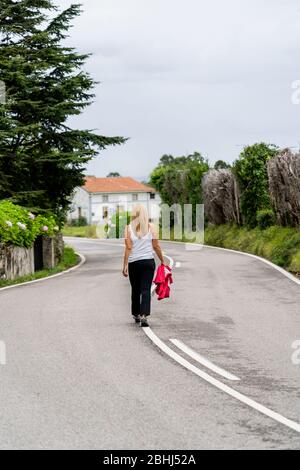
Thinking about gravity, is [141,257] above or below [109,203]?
below

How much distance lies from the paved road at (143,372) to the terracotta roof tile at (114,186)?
3558 inches

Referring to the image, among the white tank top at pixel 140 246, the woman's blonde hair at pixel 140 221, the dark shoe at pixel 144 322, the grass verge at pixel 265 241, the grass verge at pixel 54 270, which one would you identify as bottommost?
the grass verge at pixel 54 270

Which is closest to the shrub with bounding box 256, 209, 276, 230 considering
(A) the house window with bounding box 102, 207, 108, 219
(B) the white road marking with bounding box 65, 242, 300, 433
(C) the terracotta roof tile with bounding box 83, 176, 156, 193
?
(B) the white road marking with bounding box 65, 242, 300, 433

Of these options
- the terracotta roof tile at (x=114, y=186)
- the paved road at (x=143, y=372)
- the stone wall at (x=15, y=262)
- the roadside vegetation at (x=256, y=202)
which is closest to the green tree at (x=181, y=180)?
the roadside vegetation at (x=256, y=202)

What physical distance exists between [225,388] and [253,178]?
1015 inches

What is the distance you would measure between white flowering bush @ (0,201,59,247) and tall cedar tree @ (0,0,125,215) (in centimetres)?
190

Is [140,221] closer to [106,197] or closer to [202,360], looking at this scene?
[202,360]

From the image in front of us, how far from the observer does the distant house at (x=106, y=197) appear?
104 m

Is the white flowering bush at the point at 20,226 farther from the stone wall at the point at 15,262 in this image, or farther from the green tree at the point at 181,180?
the green tree at the point at 181,180

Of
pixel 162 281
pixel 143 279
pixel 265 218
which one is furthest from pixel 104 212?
pixel 143 279

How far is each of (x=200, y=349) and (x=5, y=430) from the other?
4073mm

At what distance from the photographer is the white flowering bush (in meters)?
21.4

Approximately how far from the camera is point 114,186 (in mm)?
109562

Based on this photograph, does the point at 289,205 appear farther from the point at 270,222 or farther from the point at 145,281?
the point at 145,281
